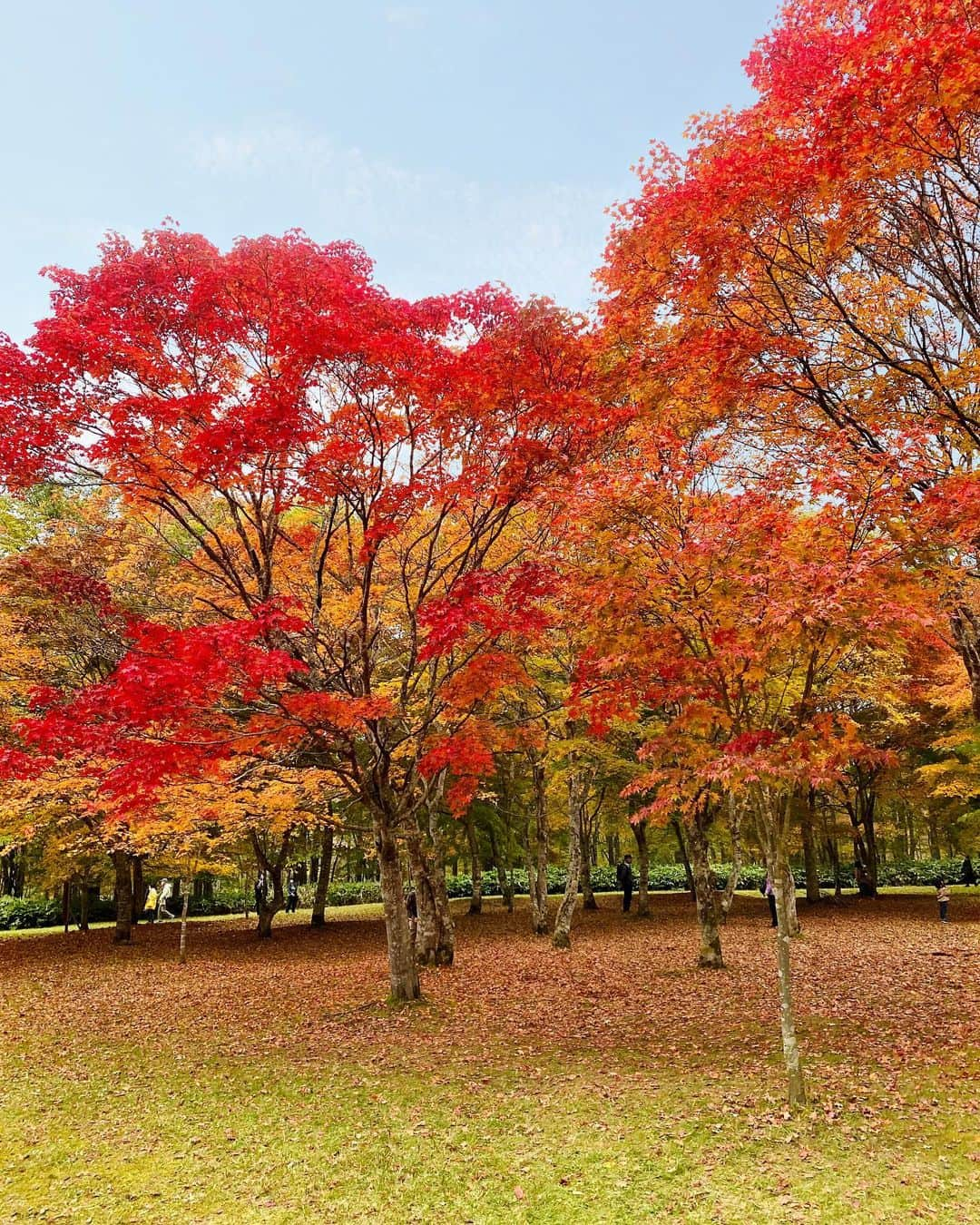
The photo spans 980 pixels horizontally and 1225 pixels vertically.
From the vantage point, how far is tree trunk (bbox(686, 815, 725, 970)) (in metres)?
12.5

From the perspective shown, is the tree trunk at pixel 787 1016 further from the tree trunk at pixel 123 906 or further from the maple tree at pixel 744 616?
the tree trunk at pixel 123 906

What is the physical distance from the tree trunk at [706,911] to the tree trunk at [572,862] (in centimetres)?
254

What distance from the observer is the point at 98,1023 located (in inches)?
405

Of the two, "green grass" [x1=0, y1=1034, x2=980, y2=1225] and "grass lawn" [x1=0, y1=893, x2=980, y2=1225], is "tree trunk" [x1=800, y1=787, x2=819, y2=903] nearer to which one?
"grass lawn" [x1=0, y1=893, x2=980, y2=1225]

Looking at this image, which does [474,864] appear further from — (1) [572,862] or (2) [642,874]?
(1) [572,862]

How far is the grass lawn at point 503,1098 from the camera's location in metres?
4.76

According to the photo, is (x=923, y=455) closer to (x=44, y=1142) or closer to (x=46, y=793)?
(x=44, y=1142)

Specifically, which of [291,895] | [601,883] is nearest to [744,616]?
[291,895]

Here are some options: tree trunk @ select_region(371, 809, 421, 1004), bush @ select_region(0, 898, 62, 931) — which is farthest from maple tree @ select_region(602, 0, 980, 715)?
bush @ select_region(0, 898, 62, 931)

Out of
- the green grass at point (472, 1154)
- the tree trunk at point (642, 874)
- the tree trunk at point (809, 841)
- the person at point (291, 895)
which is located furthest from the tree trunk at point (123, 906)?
the tree trunk at point (809, 841)

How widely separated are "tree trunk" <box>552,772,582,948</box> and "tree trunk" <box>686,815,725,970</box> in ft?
8.34

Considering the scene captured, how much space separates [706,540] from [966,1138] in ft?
15.6

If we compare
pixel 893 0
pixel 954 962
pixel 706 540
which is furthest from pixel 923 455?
pixel 954 962

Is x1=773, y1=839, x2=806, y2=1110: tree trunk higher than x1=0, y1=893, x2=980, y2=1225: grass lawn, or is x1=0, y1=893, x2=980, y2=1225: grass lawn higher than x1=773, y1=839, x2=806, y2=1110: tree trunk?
x1=773, y1=839, x2=806, y2=1110: tree trunk
